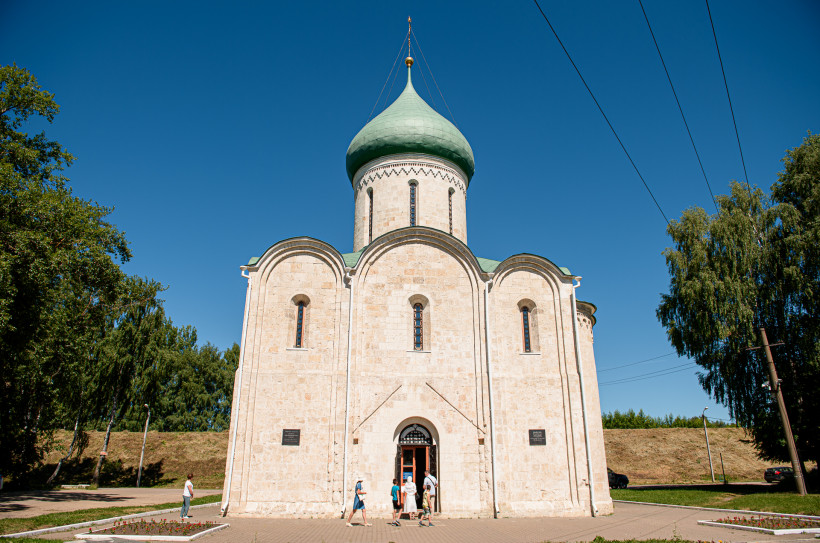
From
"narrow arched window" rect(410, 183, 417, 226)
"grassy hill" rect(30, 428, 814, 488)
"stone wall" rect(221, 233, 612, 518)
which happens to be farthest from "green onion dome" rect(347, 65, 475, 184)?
"grassy hill" rect(30, 428, 814, 488)

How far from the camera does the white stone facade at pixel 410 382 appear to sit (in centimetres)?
1183

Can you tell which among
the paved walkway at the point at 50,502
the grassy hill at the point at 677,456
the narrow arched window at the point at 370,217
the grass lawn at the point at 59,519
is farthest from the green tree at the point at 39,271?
the grassy hill at the point at 677,456

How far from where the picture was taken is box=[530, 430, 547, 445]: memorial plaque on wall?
12508 mm

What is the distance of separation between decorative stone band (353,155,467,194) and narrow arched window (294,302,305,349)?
201 inches

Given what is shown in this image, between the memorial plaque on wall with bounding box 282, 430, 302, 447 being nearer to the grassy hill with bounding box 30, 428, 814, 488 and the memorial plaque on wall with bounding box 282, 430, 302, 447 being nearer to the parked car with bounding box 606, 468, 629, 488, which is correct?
the grassy hill with bounding box 30, 428, 814, 488

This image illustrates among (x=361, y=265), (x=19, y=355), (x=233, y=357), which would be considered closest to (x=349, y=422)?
(x=361, y=265)

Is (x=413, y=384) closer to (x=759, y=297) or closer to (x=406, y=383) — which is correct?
(x=406, y=383)

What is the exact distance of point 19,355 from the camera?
12.0 metres

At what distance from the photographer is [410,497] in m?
11.4

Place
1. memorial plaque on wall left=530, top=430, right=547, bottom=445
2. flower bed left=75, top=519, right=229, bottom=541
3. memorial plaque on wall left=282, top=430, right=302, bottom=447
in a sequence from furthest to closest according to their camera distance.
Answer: memorial plaque on wall left=530, top=430, right=547, bottom=445
memorial plaque on wall left=282, top=430, right=302, bottom=447
flower bed left=75, top=519, right=229, bottom=541

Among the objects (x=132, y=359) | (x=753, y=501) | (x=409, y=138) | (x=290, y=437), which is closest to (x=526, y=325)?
(x=290, y=437)

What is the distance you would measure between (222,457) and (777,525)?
2464 cm

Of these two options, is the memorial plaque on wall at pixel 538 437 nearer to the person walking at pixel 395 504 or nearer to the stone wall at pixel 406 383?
the stone wall at pixel 406 383

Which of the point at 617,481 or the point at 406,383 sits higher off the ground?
the point at 406,383
